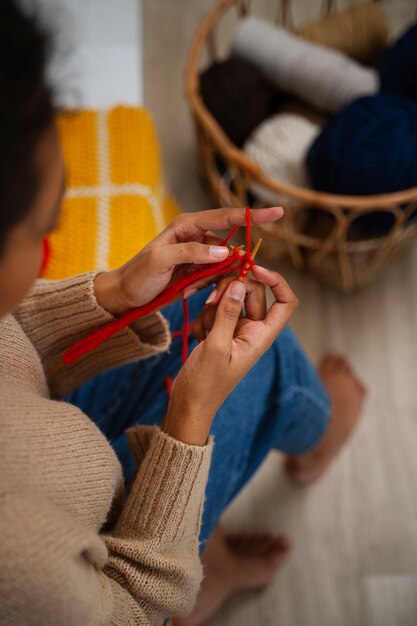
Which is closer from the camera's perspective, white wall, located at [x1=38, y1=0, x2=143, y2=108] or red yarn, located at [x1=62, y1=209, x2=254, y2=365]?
red yarn, located at [x1=62, y1=209, x2=254, y2=365]

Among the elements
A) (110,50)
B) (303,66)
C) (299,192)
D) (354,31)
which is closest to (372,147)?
(299,192)

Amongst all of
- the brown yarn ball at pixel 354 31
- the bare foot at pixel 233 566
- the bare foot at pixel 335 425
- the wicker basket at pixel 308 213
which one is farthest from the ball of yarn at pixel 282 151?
the bare foot at pixel 233 566

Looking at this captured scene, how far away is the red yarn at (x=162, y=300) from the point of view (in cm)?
65

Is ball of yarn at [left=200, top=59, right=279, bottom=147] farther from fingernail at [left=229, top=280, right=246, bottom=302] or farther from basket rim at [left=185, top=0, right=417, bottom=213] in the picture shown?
fingernail at [left=229, top=280, right=246, bottom=302]

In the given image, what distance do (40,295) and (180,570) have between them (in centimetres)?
37

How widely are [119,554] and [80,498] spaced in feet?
0.28

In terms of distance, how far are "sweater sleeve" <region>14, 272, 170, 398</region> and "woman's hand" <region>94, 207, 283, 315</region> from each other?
2cm

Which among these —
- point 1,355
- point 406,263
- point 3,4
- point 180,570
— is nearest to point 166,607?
point 180,570

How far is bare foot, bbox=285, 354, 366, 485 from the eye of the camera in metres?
1.14

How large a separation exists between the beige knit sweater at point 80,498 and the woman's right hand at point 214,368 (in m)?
0.02

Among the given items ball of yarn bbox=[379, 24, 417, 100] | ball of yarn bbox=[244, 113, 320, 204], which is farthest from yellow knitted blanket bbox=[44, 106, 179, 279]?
ball of yarn bbox=[379, 24, 417, 100]

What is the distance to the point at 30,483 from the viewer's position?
20.6 inches

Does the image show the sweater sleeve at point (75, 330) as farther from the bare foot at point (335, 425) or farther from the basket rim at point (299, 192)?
the bare foot at point (335, 425)

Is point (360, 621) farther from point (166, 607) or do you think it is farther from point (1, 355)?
point (1, 355)
